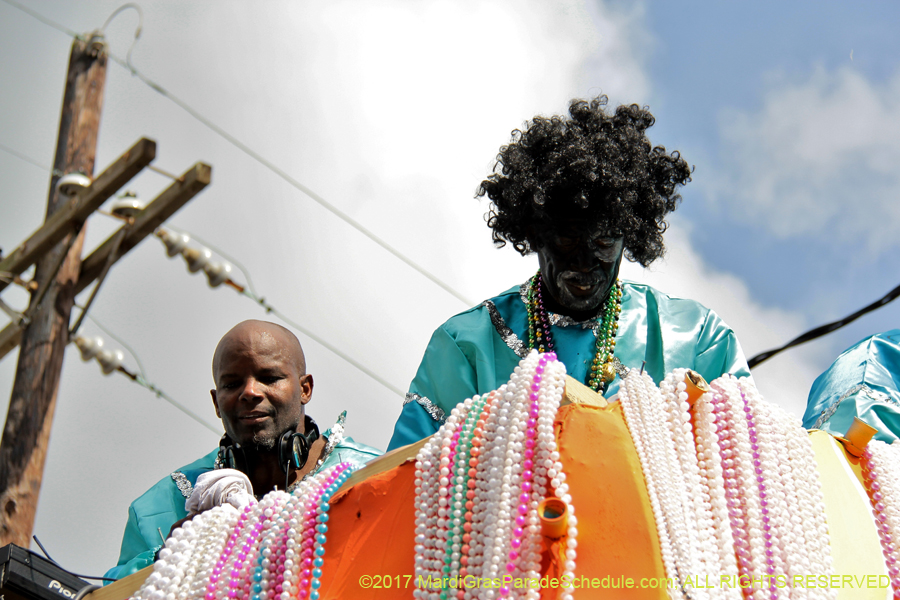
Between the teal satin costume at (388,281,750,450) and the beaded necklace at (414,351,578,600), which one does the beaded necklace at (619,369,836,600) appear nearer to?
the beaded necklace at (414,351,578,600)

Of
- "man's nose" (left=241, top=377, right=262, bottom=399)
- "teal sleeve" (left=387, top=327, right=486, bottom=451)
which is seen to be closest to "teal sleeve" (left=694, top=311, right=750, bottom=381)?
"teal sleeve" (left=387, top=327, right=486, bottom=451)

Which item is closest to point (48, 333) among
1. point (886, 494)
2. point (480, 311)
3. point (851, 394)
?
point (480, 311)

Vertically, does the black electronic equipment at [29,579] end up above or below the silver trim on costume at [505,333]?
below

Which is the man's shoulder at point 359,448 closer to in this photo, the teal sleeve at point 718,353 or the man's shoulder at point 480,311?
the man's shoulder at point 480,311

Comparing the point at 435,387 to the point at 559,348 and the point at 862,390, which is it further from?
the point at 862,390

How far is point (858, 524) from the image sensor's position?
1.78m

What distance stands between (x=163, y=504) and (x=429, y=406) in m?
1.08

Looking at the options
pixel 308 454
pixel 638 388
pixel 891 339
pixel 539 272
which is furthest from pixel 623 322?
pixel 638 388

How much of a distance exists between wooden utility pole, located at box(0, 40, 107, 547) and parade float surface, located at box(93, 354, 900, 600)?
3.66m

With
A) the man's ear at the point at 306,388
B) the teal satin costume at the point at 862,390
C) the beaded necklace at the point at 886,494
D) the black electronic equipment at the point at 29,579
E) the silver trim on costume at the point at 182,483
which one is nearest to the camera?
the beaded necklace at the point at 886,494

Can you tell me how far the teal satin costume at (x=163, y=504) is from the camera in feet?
10.6

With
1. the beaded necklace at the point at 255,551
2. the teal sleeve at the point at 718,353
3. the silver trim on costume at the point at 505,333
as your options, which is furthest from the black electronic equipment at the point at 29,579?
the teal sleeve at the point at 718,353

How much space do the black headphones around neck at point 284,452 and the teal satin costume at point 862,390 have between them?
1.74 metres

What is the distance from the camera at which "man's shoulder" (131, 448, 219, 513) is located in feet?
11.0
